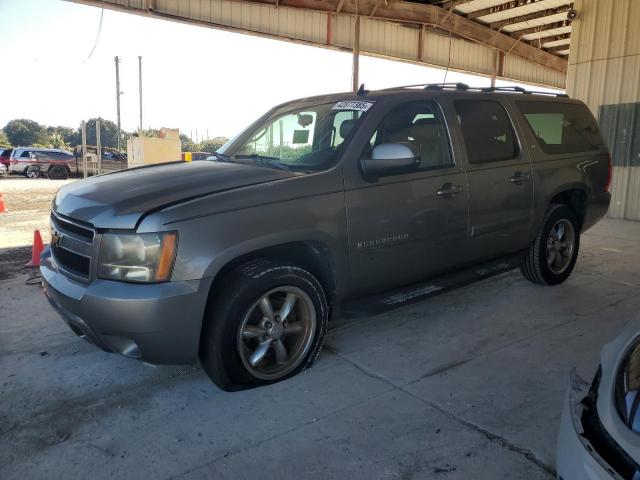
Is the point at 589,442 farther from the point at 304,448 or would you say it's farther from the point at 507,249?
the point at 507,249

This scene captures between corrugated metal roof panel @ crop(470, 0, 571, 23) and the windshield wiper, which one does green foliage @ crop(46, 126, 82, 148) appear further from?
the windshield wiper

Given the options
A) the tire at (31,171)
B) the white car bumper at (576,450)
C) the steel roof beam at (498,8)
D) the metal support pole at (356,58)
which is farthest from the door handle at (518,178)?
the tire at (31,171)

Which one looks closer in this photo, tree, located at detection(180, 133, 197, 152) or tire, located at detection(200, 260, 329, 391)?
tire, located at detection(200, 260, 329, 391)

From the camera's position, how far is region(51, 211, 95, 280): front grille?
2982 millimetres

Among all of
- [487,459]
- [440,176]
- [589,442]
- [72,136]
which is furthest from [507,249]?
[72,136]

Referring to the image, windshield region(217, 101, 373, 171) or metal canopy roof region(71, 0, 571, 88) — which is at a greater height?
metal canopy roof region(71, 0, 571, 88)

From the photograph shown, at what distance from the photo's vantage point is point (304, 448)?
267 cm

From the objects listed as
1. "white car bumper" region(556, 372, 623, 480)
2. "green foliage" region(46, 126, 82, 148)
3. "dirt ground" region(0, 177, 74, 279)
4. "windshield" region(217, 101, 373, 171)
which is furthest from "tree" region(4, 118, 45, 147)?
"white car bumper" region(556, 372, 623, 480)

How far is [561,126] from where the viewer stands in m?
5.36

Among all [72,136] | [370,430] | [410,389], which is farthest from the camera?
[72,136]

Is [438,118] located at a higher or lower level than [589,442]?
higher

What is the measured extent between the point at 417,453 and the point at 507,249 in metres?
2.58

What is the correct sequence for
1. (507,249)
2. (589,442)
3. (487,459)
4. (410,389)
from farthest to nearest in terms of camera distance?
(507,249) → (410,389) → (487,459) → (589,442)

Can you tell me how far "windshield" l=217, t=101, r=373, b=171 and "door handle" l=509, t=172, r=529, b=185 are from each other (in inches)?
62.3
